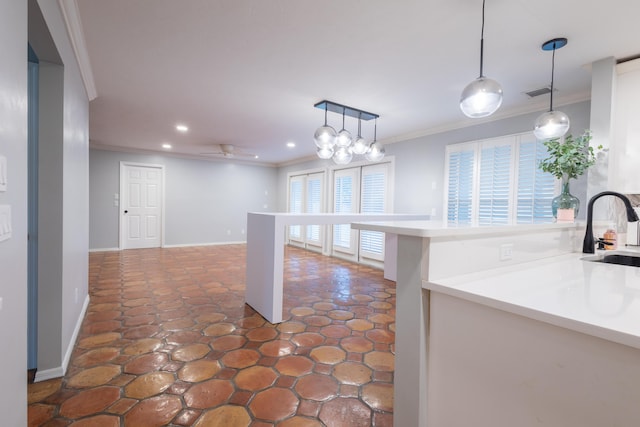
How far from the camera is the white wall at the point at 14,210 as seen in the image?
3.05 ft

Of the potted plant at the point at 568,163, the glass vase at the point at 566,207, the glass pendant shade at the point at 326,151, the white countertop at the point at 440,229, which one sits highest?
the glass pendant shade at the point at 326,151

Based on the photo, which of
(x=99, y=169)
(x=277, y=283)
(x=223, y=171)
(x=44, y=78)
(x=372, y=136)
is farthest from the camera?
(x=223, y=171)

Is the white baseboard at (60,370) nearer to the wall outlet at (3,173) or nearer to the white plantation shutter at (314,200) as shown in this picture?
the wall outlet at (3,173)

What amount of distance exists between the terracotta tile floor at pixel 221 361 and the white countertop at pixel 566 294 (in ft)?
3.13

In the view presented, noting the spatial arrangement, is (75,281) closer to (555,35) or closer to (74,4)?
(74,4)

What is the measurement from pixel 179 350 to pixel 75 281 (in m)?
1.02

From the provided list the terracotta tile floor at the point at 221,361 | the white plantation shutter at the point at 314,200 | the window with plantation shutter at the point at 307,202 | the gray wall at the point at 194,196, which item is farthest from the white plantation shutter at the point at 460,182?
the gray wall at the point at 194,196

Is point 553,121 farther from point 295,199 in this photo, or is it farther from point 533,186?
point 295,199

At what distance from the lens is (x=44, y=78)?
1.75 meters

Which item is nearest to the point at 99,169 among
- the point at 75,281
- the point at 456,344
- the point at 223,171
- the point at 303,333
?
the point at 223,171

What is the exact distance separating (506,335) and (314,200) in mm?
6128

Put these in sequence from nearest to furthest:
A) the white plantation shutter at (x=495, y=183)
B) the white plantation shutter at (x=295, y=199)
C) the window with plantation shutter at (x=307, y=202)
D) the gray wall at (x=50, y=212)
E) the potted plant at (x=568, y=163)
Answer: the gray wall at (x=50, y=212) < the potted plant at (x=568, y=163) < the white plantation shutter at (x=495, y=183) < the window with plantation shutter at (x=307, y=202) < the white plantation shutter at (x=295, y=199)

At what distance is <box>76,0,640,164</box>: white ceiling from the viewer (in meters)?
1.76

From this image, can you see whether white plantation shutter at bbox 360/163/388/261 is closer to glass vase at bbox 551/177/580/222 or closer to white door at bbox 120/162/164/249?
glass vase at bbox 551/177/580/222
